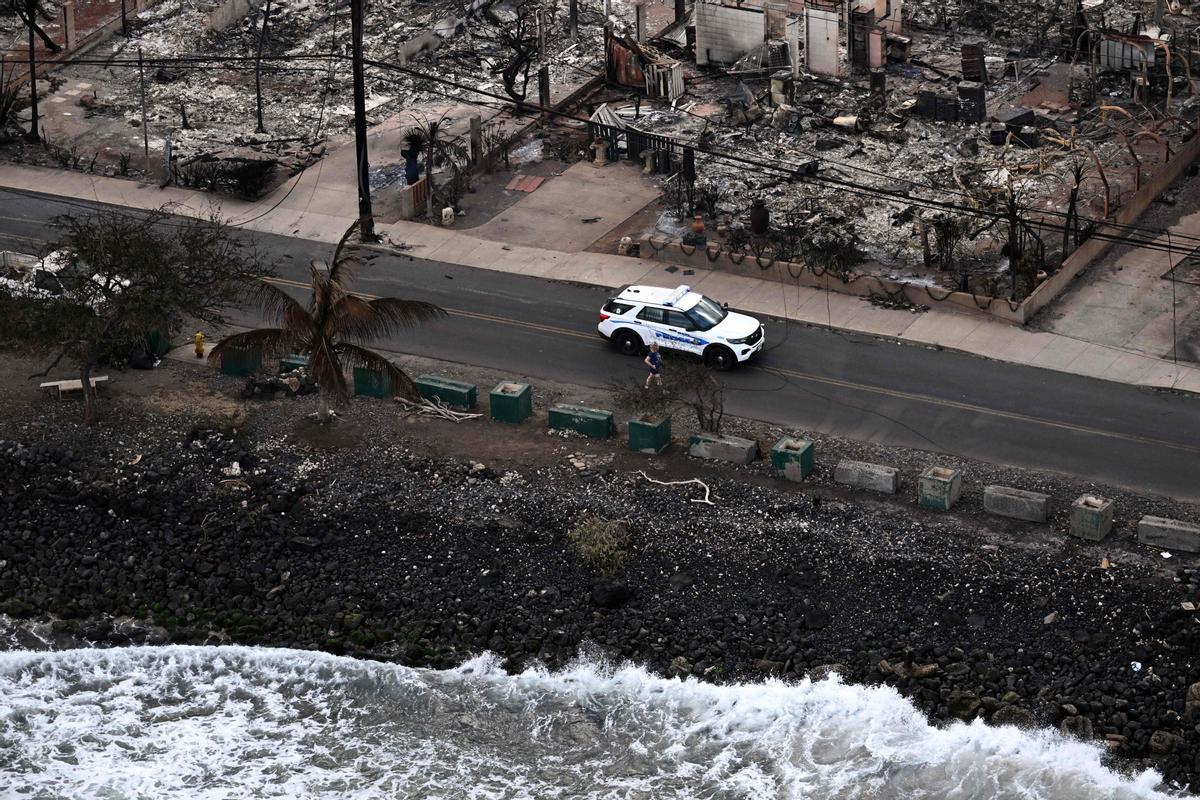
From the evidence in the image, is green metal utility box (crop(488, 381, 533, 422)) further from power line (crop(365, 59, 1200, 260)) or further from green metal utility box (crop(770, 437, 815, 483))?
power line (crop(365, 59, 1200, 260))

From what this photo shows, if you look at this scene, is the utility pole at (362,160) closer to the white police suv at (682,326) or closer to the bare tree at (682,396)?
the white police suv at (682,326)

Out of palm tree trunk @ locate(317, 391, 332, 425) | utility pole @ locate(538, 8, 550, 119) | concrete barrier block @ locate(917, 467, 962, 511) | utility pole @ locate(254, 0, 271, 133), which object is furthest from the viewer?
utility pole @ locate(538, 8, 550, 119)

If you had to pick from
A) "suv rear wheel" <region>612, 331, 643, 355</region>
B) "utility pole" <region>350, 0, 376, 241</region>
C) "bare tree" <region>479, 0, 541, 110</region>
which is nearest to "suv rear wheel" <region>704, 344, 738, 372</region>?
"suv rear wheel" <region>612, 331, 643, 355</region>

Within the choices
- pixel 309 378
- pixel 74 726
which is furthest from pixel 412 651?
pixel 309 378

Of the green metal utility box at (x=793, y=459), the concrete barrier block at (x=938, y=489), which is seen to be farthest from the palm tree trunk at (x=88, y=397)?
the concrete barrier block at (x=938, y=489)

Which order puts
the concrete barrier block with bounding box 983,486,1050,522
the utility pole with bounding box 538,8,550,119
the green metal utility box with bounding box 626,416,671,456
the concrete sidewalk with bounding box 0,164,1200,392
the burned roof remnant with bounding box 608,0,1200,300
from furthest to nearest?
the utility pole with bounding box 538,8,550,119, the burned roof remnant with bounding box 608,0,1200,300, the concrete sidewalk with bounding box 0,164,1200,392, the green metal utility box with bounding box 626,416,671,456, the concrete barrier block with bounding box 983,486,1050,522

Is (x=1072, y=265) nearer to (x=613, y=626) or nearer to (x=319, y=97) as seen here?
(x=613, y=626)
